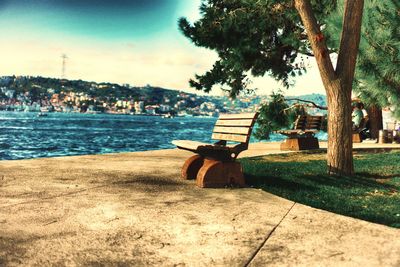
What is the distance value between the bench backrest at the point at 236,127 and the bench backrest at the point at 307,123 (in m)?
6.64

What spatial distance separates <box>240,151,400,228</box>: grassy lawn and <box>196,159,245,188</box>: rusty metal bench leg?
0.34 metres

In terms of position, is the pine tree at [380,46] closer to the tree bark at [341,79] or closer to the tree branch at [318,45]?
the tree bark at [341,79]

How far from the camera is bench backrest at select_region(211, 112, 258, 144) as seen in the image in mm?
5523

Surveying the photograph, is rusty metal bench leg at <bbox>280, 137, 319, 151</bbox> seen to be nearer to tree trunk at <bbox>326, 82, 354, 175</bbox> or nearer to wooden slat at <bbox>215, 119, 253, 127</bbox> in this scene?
tree trunk at <bbox>326, 82, 354, 175</bbox>

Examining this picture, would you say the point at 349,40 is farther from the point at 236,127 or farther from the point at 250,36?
the point at 250,36

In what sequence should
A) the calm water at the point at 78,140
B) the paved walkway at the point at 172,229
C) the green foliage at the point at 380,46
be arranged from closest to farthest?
the paved walkway at the point at 172,229
the green foliage at the point at 380,46
the calm water at the point at 78,140

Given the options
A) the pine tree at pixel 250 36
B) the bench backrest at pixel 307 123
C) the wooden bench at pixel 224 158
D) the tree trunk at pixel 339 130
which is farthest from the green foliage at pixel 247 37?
the wooden bench at pixel 224 158

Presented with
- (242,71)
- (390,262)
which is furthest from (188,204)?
(242,71)

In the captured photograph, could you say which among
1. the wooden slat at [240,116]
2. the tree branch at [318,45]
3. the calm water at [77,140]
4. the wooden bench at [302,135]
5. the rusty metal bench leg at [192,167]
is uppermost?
the tree branch at [318,45]

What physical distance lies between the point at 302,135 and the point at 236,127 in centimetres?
729

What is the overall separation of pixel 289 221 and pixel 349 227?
0.52 metres

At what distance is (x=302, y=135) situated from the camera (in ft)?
41.9

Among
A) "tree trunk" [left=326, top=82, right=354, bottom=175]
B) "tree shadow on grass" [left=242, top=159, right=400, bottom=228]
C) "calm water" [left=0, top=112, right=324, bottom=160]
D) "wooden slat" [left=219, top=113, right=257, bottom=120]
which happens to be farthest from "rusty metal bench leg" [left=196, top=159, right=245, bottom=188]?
"calm water" [left=0, top=112, right=324, bottom=160]

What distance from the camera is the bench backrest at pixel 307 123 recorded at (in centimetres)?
1299
